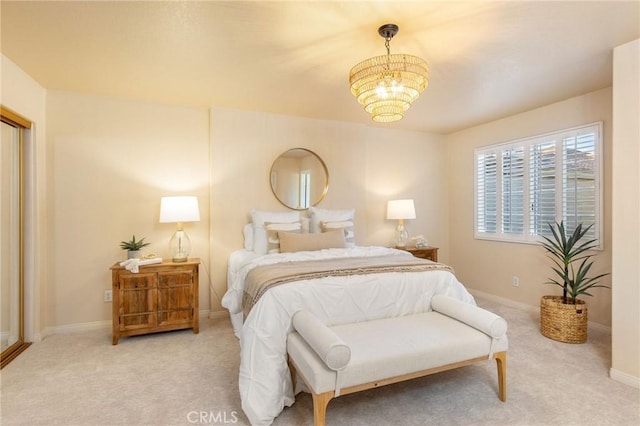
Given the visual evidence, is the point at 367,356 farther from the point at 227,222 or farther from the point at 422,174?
the point at 422,174

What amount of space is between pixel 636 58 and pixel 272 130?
11.1 ft

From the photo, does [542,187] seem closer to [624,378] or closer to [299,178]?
[624,378]

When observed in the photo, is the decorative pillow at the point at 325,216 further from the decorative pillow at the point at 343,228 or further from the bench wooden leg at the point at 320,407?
the bench wooden leg at the point at 320,407

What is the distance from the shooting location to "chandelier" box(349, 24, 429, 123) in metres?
2.10

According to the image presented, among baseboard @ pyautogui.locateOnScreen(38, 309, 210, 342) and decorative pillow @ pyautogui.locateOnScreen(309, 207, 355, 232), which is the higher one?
decorative pillow @ pyautogui.locateOnScreen(309, 207, 355, 232)

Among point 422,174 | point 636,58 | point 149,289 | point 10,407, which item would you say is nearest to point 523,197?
point 422,174

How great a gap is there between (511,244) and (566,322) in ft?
4.43

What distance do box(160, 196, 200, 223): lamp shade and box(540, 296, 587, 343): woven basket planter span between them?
362 cm

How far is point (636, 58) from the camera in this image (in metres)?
2.34

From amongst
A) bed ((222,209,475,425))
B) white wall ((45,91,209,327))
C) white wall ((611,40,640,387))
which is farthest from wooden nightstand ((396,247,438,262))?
white wall ((45,91,209,327))

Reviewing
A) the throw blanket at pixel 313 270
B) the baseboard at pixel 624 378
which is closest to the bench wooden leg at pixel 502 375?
the throw blanket at pixel 313 270

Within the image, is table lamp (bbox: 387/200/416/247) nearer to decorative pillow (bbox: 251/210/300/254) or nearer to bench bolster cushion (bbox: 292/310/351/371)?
decorative pillow (bbox: 251/210/300/254)

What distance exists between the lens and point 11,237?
114 inches

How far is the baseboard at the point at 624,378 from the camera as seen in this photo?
2.31 m
